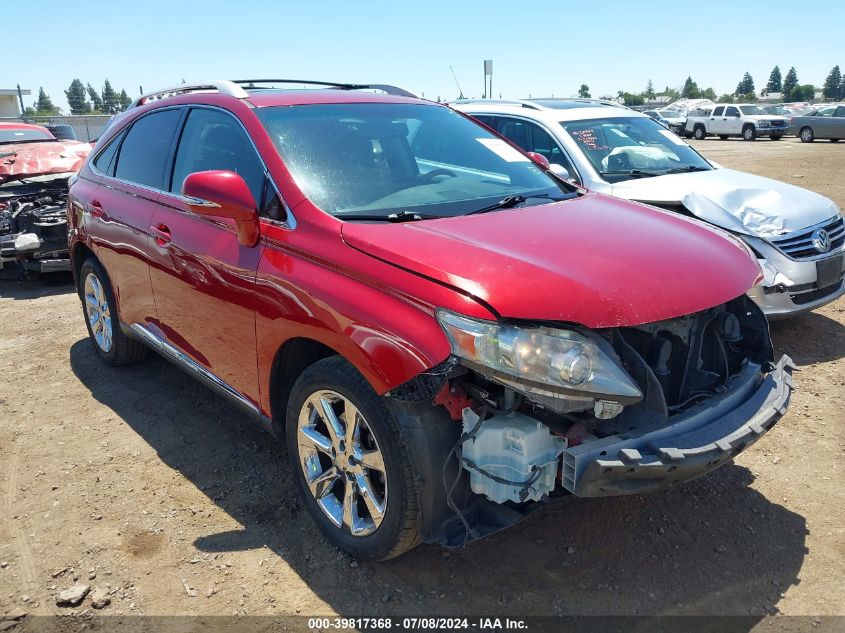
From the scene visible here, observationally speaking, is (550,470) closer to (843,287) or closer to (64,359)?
(843,287)

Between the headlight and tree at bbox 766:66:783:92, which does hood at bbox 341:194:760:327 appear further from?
tree at bbox 766:66:783:92

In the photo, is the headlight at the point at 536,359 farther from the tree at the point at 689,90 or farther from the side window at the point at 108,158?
the tree at the point at 689,90

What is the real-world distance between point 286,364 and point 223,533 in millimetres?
852

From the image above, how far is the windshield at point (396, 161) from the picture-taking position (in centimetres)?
306

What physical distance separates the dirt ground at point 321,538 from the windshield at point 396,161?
4.92 ft

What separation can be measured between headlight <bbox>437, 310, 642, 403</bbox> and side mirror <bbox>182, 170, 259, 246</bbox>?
3.95ft

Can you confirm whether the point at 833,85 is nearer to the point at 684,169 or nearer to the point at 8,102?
the point at 8,102

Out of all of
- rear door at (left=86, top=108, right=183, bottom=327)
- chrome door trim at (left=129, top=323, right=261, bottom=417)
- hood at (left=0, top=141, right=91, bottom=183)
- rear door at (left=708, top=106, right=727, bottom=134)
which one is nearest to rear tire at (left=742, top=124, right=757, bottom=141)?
rear door at (left=708, top=106, right=727, bottom=134)

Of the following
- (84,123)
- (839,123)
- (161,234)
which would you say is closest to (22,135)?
(161,234)

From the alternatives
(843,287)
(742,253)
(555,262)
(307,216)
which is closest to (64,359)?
(307,216)

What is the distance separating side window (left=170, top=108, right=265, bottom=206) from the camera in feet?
10.6

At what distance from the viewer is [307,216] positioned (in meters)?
2.88

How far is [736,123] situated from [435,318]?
3418 centimetres

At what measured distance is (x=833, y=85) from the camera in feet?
322
